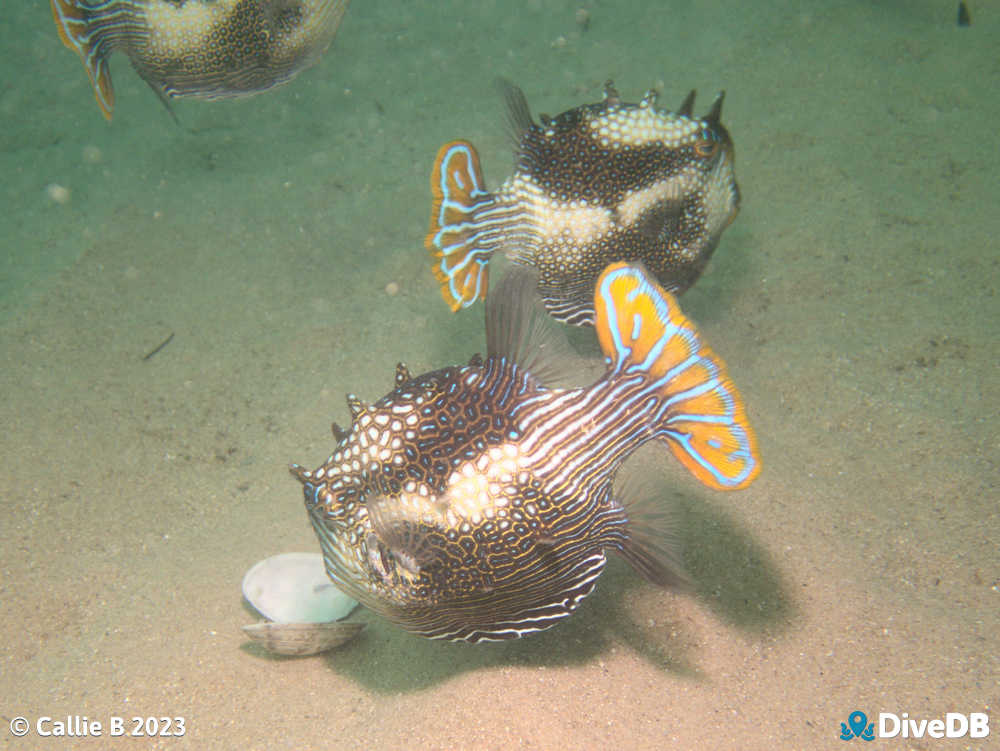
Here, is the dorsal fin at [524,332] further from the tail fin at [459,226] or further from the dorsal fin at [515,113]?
the dorsal fin at [515,113]

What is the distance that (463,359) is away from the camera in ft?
16.2

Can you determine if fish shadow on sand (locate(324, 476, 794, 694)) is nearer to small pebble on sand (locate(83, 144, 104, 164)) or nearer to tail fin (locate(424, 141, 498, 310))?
tail fin (locate(424, 141, 498, 310))

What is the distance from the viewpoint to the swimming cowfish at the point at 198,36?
3.23 meters

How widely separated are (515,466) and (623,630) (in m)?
1.25

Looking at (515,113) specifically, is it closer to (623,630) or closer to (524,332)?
(524,332)

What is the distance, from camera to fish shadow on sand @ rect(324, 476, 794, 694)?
2705 millimetres

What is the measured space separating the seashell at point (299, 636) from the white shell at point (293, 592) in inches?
12.1

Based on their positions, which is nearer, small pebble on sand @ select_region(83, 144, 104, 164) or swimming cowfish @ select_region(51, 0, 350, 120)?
swimming cowfish @ select_region(51, 0, 350, 120)

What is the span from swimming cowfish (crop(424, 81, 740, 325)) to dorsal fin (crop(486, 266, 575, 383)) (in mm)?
1291

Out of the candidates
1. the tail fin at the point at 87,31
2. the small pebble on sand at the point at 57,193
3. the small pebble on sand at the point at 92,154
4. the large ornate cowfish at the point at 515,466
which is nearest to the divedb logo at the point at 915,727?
the large ornate cowfish at the point at 515,466

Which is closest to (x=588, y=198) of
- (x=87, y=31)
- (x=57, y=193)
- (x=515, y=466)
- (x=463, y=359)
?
(x=515, y=466)

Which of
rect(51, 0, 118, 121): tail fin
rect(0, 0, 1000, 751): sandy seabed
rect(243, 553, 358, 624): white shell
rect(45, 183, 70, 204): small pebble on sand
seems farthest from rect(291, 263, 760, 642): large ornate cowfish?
rect(45, 183, 70, 204): small pebble on sand

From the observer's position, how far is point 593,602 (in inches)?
115

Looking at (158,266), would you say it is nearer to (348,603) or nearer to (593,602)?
(348,603)
